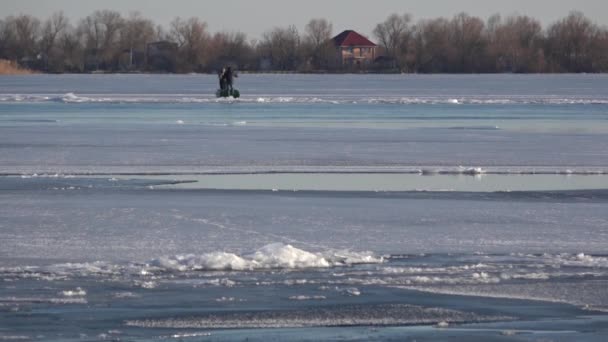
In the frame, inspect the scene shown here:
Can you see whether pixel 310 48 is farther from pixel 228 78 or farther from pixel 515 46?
pixel 228 78

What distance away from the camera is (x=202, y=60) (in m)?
112


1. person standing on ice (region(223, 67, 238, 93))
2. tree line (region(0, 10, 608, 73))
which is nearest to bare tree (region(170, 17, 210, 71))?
tree line (region(0, 10, 608, 73))

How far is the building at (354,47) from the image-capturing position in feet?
420

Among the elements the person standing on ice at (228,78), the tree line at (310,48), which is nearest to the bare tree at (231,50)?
the tree line at (310,48)

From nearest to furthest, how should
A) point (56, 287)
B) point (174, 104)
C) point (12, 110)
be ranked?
point (56, 287) < point (12, 110) < point (174, 104)

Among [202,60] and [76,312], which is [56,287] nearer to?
[76,312]

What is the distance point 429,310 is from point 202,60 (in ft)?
351

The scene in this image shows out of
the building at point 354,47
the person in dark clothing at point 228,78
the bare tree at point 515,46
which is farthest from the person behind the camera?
the building at point 354,47

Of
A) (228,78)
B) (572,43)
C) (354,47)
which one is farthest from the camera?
(354,47)

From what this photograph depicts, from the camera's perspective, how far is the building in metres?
128

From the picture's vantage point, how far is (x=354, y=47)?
427 ft

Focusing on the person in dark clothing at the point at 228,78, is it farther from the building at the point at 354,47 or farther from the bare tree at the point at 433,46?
the building at the point at 354,47

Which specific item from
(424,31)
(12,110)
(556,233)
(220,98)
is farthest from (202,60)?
(556,233)

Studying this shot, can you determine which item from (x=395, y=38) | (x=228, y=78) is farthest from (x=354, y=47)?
(x=228, y=78)
